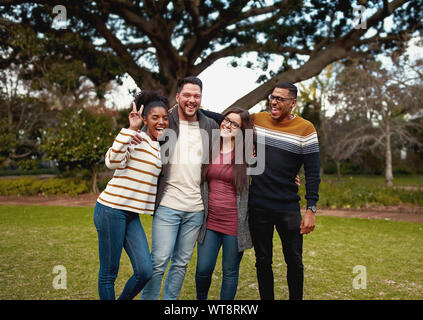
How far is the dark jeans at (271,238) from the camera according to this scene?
313cm

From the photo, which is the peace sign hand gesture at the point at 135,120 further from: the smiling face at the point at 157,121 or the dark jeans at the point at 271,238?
the dark jeans at the point at 271,238

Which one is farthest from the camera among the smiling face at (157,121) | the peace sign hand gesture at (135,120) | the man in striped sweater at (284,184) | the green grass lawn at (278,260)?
the green grass lawn at (278,260)

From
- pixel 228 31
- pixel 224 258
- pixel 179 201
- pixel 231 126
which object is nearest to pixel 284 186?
pixel 231 126

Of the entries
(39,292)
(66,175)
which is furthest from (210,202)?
(66,175)

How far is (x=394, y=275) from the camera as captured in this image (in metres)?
4.84

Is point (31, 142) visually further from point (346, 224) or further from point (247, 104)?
point (346, 224)

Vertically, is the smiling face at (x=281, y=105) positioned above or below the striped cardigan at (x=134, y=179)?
above

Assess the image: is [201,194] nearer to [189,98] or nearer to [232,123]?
[232,123]

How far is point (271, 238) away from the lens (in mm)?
3195

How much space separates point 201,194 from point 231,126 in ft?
2.09

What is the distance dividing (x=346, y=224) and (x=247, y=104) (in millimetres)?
4329

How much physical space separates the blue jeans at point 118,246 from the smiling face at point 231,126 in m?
1.01

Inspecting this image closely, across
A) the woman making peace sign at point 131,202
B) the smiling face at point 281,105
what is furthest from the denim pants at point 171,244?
the smiling face at point 281,105

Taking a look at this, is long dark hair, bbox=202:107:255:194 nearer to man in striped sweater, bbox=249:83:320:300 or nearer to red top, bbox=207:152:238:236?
red top, bbox=207:152:238:236
